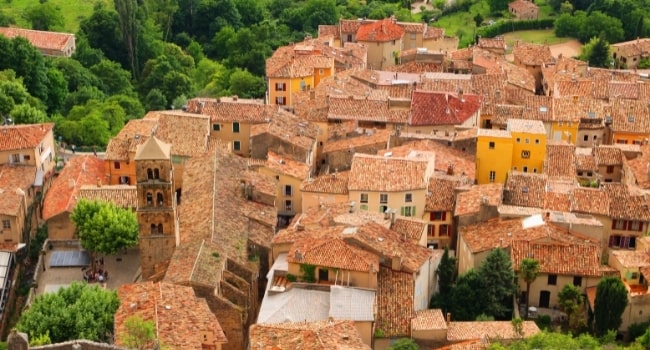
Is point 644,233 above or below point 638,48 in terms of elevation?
below

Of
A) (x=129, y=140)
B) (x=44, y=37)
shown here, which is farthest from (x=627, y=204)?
(x=44, y=37)

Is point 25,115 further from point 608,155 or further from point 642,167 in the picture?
point 642,167

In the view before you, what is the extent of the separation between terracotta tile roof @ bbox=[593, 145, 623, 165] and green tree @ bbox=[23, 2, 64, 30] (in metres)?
76.5

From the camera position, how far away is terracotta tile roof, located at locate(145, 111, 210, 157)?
2832 inches

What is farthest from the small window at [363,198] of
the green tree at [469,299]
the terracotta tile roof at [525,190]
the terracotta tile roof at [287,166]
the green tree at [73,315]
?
the green tree at [73,315]

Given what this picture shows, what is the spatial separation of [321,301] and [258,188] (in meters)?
16.7

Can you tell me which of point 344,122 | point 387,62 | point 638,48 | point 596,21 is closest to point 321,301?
point 344,122

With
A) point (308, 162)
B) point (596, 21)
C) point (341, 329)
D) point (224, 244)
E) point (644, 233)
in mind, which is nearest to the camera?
point (341, 329)

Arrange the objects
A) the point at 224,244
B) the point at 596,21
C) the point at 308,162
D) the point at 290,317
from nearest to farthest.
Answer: the point at 290,317
the point at 224,244
the point at 308,162
the point at 596,21

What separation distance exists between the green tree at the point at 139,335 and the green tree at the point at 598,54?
82261 mm

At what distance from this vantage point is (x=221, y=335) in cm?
4778

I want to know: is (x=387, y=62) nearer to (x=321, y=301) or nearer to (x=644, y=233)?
(x=644, y=233)

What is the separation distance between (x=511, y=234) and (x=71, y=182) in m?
31.5

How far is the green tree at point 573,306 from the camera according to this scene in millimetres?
53969
